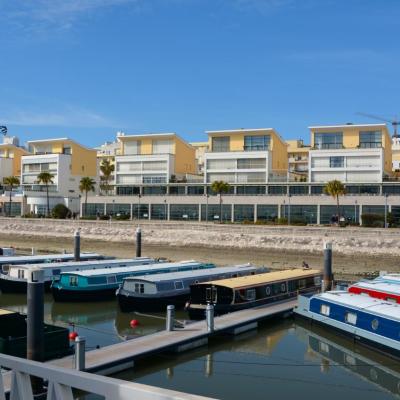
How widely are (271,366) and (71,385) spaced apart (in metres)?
17.4

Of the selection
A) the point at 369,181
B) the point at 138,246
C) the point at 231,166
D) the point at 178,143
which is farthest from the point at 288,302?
the point at 178,143

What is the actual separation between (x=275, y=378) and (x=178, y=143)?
84.6 metres

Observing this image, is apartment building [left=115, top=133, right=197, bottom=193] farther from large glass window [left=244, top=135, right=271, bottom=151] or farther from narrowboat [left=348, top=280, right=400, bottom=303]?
narrowboat [left=348, top=280, right=400, bottom=303]

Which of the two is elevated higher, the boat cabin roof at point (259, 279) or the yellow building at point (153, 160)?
the yellow building at point (153, 160)

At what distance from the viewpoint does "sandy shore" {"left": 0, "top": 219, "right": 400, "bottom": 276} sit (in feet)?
182

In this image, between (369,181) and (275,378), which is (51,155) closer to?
(369,181)

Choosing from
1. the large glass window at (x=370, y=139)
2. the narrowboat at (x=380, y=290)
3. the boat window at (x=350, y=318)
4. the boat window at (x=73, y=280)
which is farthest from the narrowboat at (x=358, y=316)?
the large glass window at (x=370, y=139)

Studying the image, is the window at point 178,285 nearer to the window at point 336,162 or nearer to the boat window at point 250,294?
the boat window at point 250,294

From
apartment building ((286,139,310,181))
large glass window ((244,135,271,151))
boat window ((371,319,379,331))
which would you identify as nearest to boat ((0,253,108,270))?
boat window ((371,319,379,331))

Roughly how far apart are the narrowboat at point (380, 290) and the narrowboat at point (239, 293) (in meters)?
4.19

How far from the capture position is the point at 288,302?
3388 cm

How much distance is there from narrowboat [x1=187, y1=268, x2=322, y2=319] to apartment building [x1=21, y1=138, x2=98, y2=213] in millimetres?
79639

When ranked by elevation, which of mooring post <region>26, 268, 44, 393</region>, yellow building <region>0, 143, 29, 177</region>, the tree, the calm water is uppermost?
yellow building <region>0, 143, 29, 177</region>

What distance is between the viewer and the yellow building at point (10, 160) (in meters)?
125
